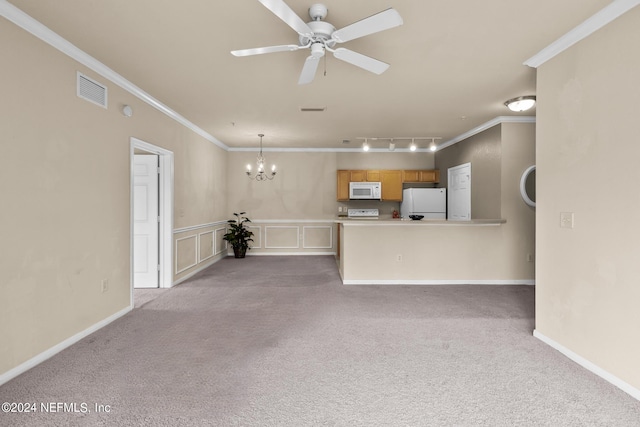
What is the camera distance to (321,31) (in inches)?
85.2

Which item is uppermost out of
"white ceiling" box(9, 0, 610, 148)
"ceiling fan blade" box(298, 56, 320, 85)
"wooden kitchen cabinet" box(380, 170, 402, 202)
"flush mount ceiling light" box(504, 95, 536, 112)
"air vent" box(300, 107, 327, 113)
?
"air vent" box(300, 107, 327, 113)

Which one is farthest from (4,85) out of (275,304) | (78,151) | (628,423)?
(628,423)

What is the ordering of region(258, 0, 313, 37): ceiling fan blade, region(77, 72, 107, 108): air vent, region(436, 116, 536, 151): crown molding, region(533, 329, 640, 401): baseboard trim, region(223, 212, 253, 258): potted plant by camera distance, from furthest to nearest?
region(223, 212, 253, 258): potted plant < region(436, 116, 536, 151): crown molding < region(77, 72, 107, 108): air vent < region(533, 329, 640, 401): baseboard trim < region(258, 0, 313, 37): ceiling fan blade

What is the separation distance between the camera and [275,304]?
382cm

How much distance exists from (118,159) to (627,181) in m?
4.39

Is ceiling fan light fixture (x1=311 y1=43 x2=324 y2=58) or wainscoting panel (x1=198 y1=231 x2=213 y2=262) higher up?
ceiling fan light fixture (x1=311 y1=43 x2=324 y2=58)

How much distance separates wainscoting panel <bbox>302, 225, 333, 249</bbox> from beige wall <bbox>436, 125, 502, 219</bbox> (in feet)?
10.7

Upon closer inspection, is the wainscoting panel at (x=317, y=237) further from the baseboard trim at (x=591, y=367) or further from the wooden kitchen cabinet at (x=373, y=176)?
the baseboard trim at (x=591, y=367)

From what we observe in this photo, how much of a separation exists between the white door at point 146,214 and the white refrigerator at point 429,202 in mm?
4898

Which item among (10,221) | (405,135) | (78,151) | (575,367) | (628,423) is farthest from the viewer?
(405,135)

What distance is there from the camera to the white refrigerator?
6555 millimetres

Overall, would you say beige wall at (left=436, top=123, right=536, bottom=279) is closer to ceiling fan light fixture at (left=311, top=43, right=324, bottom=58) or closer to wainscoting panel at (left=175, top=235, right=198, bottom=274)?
ceiling fan light fixture at (left=311, top=43, right=324, bottom=58)

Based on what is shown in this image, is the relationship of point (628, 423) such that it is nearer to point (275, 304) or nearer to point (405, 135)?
point (275, 304)

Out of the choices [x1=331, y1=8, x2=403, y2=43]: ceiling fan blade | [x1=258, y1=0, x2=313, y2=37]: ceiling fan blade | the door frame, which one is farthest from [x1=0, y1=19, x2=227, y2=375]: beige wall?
[x1=331, y1=8, x2=403, y2=43]: ceiling fan blade
